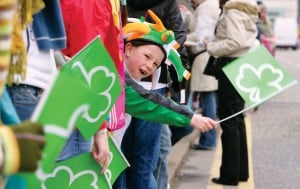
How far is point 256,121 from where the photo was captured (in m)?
11.5

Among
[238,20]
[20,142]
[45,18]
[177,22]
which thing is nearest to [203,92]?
[238,20]

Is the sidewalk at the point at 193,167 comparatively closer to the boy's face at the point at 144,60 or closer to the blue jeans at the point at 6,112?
the boy's face at the point at 144,60

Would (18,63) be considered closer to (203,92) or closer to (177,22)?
(177,22)

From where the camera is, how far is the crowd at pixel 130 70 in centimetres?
237

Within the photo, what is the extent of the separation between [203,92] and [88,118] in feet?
20.1

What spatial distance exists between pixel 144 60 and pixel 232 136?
110 inches

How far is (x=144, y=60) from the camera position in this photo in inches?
164

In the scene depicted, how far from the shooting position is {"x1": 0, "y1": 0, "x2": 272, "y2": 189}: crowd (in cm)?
237

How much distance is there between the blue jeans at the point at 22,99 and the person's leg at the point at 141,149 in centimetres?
187

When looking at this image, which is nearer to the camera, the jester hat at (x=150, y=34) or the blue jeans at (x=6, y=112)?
the blue jeans at (x=6, y=112)

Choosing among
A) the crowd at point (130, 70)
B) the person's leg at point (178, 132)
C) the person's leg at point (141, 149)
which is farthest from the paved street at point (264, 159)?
the person's leg at point (141, 149)

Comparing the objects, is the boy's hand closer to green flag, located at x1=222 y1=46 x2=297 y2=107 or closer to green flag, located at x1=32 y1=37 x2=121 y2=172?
green flag, located at x1=222 y1=46 x2=297 y2=107

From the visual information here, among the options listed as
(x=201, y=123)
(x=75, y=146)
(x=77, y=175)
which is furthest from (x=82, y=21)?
(x=201, y=123)

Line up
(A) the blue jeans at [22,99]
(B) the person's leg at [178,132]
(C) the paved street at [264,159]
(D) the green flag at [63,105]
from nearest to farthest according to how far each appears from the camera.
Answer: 1. (D) the green flag at [63,105]
2. (A) the blue jeans at [22,99]
3. (B) the person's leg at [178,132]
4. (C) the paved street at [264,159]
